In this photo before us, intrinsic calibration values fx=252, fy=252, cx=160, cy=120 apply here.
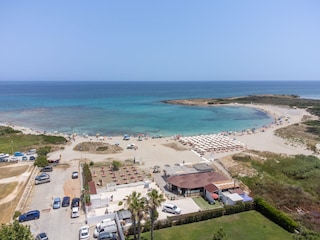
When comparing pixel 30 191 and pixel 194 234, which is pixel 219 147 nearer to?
pixel 194 234

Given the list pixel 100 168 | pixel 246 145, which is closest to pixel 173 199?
pixel 100 168

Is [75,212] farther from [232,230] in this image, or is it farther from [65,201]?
[232,230]

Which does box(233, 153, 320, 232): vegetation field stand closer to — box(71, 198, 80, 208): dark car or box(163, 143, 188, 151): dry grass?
box(163, 143, 188, 151): dry grass

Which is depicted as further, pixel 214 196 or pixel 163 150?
pixel 163 150

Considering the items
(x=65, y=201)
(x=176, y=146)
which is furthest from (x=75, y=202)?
(x=176, y=146)

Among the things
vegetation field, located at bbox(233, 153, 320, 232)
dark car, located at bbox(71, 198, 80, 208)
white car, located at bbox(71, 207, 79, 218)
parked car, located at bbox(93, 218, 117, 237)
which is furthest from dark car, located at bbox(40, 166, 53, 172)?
vegetation field, located at bbox(233, 153, 320, 232)

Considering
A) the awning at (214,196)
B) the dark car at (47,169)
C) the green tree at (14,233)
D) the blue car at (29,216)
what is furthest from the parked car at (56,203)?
the awning at (214,196)
